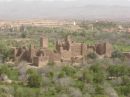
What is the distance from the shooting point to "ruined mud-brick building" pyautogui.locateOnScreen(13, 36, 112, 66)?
3500cm

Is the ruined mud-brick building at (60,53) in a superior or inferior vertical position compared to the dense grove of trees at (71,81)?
superior

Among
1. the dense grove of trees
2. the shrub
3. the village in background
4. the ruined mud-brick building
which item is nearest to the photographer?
the dense grove of trees

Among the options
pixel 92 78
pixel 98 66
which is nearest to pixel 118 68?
pixel 98 66

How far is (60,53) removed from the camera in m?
35.9

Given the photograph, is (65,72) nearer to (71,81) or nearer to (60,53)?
(71,81)

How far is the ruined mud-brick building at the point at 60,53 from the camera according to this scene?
115 feet

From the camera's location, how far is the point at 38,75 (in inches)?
1126

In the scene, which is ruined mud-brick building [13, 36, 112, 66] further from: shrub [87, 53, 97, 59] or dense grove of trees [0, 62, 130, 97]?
dense grove of trees [0, 62, 130, 97]

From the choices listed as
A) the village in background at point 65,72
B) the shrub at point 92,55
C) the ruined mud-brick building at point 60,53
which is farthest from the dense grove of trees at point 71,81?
the shrub at point 92,55

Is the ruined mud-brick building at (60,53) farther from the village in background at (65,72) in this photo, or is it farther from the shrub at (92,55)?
the shrub at (92,55)

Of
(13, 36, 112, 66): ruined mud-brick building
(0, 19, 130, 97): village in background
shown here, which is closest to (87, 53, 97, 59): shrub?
(0, 19, 130, 97): village in background

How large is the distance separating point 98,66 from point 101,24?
47.9 m

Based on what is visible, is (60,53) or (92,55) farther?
(92,55)

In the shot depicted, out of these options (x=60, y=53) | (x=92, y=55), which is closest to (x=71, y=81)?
(x=60, y=53)
